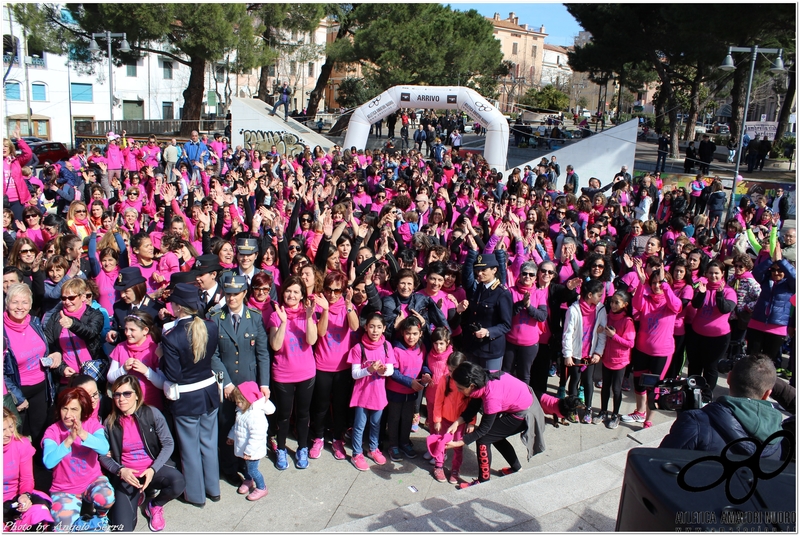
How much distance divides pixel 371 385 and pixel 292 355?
69 cm

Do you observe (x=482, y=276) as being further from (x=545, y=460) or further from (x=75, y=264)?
(x=75, y=264)

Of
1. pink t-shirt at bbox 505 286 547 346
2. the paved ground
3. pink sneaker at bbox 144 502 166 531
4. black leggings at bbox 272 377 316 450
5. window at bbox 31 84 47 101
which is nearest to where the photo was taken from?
the paved ground

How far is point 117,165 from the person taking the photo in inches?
557

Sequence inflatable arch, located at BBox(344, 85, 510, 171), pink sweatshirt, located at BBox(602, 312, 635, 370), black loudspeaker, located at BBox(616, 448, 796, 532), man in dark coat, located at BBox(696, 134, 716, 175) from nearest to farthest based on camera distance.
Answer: black loudspeaker, located at BBox(616, 448, 796, 532) → pink sweatshirt, located at BBox(602, 312, 635, 370) → inflatable arch, located at BBox(344, 85, 510, 171) → man in dark coat, located at BBox(696, 134, 716, 175)

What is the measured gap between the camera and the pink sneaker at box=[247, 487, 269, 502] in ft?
14.2

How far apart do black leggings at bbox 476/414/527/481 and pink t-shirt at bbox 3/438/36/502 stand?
2.93 metres

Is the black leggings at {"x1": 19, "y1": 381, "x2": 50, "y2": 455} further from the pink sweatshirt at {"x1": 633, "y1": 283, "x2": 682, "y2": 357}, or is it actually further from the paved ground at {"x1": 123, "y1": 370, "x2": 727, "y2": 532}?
the pink sweatshirt at {"x1": 633, "y1": 283, "x2": 682, "y2": 357}

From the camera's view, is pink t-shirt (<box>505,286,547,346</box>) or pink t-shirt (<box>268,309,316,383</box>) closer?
pink t-shirt (<box>268,309,316,383</box>)

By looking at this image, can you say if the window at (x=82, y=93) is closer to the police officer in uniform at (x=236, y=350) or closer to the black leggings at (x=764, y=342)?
the police officer in uniform at (x=236, y=350)

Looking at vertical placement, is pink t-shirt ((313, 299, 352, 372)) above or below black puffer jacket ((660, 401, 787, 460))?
below

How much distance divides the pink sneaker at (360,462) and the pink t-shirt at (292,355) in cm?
80

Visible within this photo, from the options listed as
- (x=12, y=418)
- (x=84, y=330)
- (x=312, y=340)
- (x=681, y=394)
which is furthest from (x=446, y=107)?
(x=12, y=418)

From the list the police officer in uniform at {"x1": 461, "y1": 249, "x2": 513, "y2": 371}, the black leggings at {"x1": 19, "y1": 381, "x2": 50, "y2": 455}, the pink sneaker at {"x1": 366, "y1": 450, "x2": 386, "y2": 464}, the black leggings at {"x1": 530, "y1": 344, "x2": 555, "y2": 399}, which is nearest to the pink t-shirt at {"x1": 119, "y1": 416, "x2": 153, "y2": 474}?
the black leggings at {"x1": 19, "y1": 381, "x2": 50, "y2": 455}

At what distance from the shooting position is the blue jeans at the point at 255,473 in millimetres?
4266
